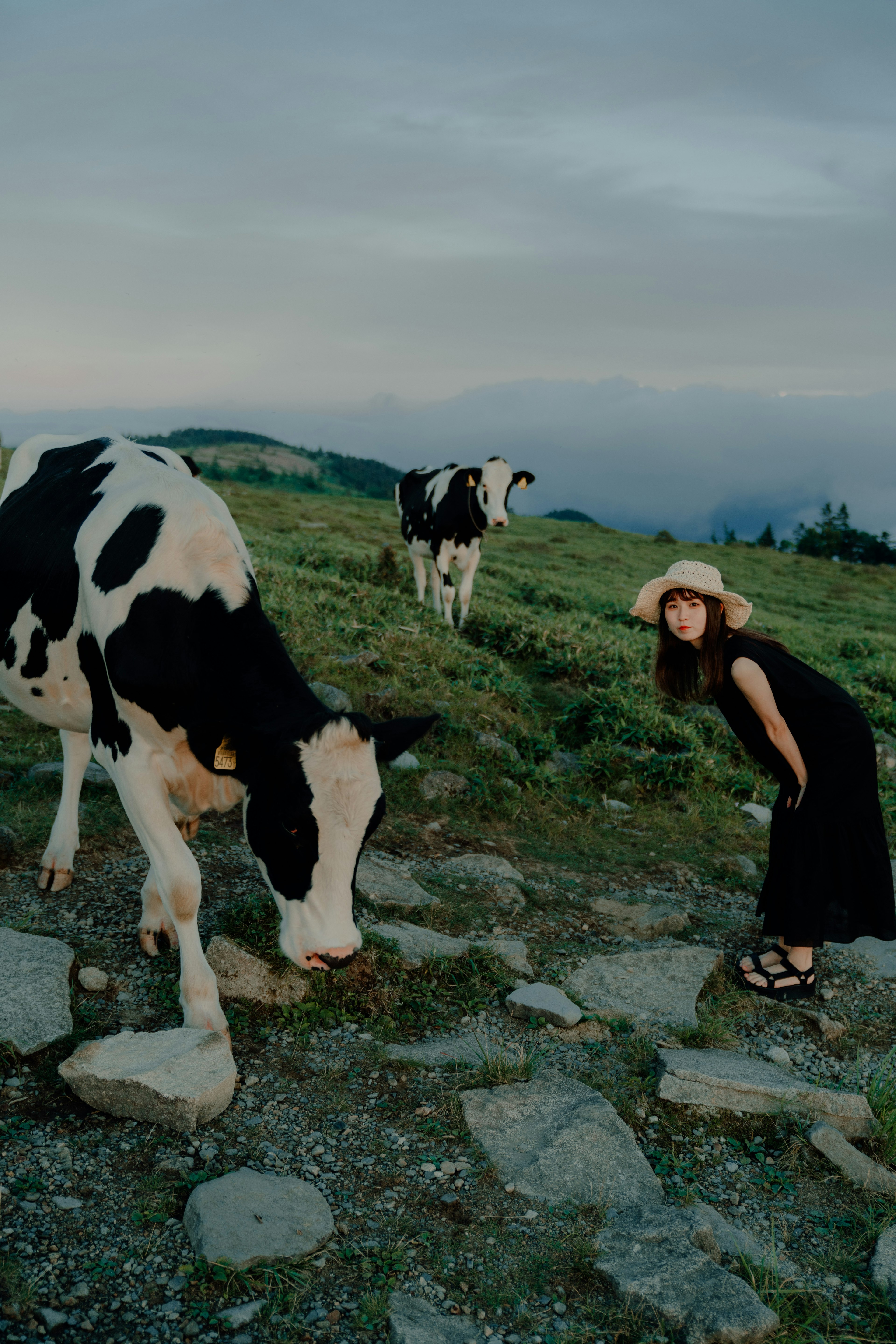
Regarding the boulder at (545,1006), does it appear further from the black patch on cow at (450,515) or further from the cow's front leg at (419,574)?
the cow's front leg at (419,574)

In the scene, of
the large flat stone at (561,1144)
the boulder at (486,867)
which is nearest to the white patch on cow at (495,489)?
the boulder at (486,867)

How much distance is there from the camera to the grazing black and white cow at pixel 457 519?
15062mm

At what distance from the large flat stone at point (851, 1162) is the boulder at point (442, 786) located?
4.46 metres

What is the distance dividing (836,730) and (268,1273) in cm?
389

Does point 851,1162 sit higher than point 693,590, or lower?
lower

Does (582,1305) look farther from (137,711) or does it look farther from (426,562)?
(426,562)

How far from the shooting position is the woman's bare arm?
523 centimetres

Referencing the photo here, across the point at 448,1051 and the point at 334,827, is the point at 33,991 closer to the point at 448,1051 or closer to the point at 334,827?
the point at 334,827

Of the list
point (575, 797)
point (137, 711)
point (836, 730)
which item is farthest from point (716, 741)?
point (137, 711)

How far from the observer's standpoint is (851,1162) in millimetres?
3814

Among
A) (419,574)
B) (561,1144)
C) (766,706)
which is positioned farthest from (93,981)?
(419,574)

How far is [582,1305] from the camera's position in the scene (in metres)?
3.04

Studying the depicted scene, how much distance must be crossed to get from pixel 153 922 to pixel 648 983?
2.62m

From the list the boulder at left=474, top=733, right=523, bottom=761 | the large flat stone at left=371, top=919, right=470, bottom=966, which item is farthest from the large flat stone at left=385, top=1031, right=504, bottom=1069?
the boulder at left=474, top=733, right=523, bottom=761
